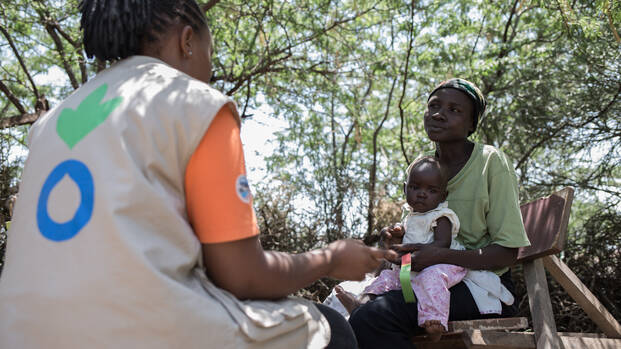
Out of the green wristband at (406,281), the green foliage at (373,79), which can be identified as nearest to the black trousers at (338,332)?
the green wristband at (406,281)

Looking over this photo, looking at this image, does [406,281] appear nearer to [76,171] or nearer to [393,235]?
[393,235]

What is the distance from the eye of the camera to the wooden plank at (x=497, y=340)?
255 cm

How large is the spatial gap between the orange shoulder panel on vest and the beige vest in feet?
0.09

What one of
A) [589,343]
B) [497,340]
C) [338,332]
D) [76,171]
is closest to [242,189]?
[76,171]

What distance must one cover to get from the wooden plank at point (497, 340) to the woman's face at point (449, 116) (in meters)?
1.04

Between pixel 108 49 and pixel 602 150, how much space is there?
5614mm

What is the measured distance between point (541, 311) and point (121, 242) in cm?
231

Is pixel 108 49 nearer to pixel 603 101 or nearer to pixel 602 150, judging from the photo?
pixel 603 101

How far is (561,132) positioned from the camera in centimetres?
623

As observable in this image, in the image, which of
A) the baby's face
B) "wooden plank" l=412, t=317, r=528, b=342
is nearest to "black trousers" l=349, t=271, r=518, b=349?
"wooden plank" l=412, t=317, r=528, b=342

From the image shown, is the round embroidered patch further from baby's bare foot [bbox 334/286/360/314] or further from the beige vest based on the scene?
baby's bare foot [bbox 334/286/360/314]

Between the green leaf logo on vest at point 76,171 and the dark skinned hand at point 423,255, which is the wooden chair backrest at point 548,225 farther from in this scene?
the green leaf logo on vest at point 76,171

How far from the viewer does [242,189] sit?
1.50 m

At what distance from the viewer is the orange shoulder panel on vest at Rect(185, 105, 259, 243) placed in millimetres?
1472
